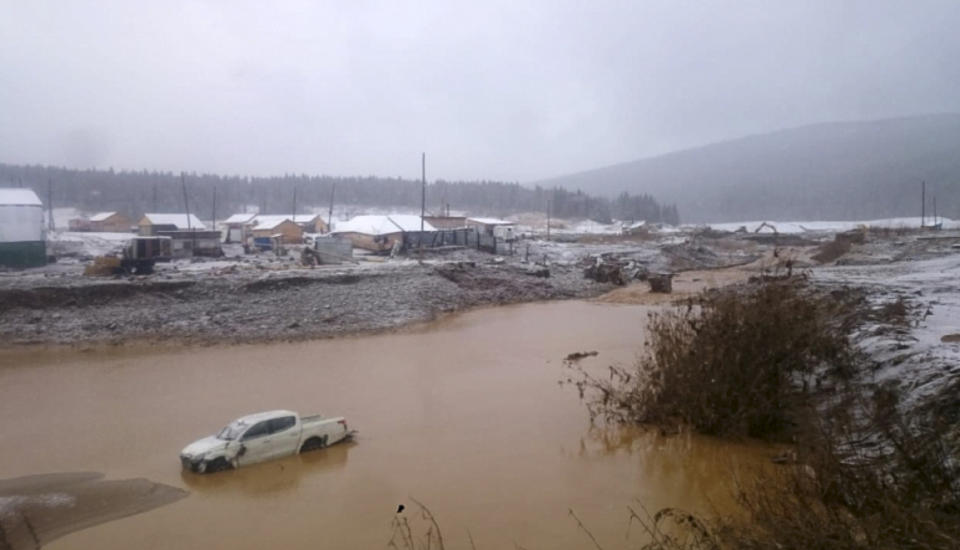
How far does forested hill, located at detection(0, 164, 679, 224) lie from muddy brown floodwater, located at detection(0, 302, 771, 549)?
68000 millimetres

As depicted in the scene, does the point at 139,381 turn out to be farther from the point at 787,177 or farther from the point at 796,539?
the point at 787,177

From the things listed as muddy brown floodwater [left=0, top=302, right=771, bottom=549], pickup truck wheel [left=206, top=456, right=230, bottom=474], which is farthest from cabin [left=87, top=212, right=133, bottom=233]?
pickup truck wheel [left=206, top=456, right=230, bottom=474]

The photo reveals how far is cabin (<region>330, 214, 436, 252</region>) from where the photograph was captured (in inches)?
1558

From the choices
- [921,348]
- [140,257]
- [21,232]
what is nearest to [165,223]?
[21,232]

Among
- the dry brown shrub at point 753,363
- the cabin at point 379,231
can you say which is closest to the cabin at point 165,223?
the cabin at point 379,231

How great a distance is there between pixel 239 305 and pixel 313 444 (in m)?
14.4

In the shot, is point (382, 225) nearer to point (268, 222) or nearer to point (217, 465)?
point (268, 222)

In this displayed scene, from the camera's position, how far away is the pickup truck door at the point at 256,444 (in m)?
9.30

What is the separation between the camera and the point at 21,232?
3131cm

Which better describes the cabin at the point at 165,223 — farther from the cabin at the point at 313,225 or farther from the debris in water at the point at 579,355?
the debris in water at the point at 579,355

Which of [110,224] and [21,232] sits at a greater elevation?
[110,224]

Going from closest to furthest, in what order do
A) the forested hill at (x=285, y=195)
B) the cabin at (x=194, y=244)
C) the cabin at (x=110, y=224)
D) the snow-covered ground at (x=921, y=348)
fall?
the snow-covered ground at (x=921, y=348) → the cabin at (x=194, y=244) → the cabin at (x=110, y=224) → the forested hill at (x=285, y=195)

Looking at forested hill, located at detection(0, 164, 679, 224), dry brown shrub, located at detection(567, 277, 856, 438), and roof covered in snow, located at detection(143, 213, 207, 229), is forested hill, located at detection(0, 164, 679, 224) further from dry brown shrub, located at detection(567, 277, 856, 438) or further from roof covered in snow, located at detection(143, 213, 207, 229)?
dry brown shrub, located at detection(567, 277, 856, 438)

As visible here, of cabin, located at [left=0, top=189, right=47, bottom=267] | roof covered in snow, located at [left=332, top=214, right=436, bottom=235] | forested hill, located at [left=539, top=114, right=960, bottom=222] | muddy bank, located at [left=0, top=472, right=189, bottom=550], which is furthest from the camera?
forested hill, located at [left=539, top=114, right=960, bottom=222]
